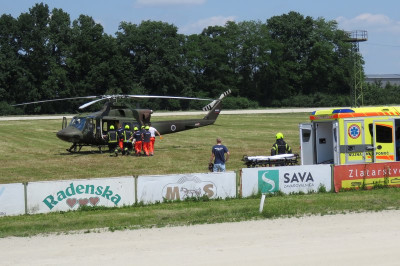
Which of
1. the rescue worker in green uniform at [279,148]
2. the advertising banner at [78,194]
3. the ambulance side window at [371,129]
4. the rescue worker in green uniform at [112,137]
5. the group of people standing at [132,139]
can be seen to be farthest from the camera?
the rescue worker in green uniform at [112,137]

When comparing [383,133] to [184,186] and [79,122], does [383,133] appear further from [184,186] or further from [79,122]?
[79,122]

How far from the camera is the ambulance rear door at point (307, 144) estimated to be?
23172mm

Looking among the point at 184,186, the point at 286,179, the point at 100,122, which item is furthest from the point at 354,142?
the point at 100,122

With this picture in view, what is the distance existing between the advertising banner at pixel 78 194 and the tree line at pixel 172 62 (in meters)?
66.1

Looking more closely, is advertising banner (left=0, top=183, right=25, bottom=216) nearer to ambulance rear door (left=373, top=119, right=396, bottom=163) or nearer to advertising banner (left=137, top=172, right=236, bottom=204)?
advertising banner (left=137, top=172, right=236, bottom=204)

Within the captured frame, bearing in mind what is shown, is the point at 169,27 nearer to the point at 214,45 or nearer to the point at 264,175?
the point at 214,45

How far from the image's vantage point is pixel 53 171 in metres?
26.0

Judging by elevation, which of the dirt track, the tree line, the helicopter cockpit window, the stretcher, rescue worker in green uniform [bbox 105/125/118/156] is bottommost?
the dirt track

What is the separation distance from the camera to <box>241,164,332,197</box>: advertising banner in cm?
1889

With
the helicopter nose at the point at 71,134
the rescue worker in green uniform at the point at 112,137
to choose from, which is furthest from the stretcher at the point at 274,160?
the helicopter nose at the point at 71,134

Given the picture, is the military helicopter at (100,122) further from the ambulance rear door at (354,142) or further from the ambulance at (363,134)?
the ambulance rear door at (354,142)

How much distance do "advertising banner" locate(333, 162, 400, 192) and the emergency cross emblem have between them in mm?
1802

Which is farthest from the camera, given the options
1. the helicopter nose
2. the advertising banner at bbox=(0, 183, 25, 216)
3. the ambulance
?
the helicopter nose

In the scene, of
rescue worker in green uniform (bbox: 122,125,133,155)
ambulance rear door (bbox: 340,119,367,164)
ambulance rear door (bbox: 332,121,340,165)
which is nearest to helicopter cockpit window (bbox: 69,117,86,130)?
rescue worker in green uniform (bbox: 122,125,133,155)
